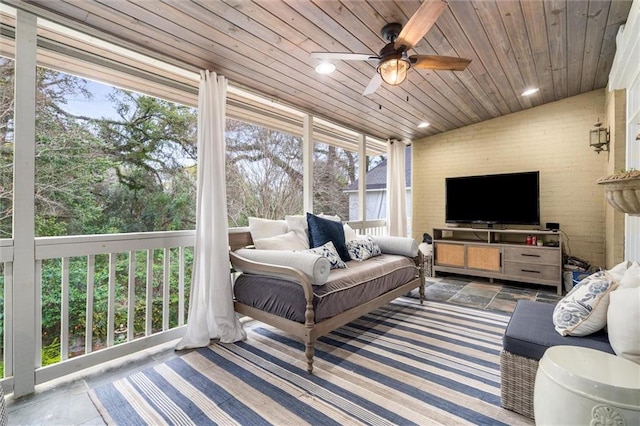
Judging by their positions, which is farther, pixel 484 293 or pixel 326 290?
pixel 484 293

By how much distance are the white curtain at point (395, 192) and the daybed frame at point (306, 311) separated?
2225 millimetres

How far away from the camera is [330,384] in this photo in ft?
6.27

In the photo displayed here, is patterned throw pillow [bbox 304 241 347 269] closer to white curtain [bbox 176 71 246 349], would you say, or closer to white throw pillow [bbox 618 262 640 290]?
white curtain [bbox 176 71 246 349]

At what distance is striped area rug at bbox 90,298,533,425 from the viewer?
1619 millimetres

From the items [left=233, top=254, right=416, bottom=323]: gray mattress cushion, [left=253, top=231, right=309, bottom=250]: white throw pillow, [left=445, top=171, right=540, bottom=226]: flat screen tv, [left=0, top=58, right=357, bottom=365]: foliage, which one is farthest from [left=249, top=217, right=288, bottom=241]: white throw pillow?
[left=445, top=171, right=540, bottom=226]: flat screen tv

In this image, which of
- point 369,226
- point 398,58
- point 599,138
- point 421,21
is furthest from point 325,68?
point 599,138

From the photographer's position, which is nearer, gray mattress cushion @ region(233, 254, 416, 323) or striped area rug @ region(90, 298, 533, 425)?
striped area rug @ region(90, 298, 533, 425)

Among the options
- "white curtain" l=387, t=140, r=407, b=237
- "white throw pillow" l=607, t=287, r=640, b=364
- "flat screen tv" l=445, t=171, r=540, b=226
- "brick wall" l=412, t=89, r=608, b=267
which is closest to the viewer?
"white throw pillow" l=607, t=287, r=640, b=364

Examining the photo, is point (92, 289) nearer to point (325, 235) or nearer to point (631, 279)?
point (325, 235)

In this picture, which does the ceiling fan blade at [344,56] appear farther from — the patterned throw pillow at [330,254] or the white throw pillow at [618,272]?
the white throw pillow at [618,272]

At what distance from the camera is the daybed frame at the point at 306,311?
6.72 feet

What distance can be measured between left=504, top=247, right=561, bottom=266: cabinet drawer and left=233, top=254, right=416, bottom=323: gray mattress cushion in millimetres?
2285

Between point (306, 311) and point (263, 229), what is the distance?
115 centimetres

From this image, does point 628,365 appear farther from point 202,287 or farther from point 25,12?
point 25,12
